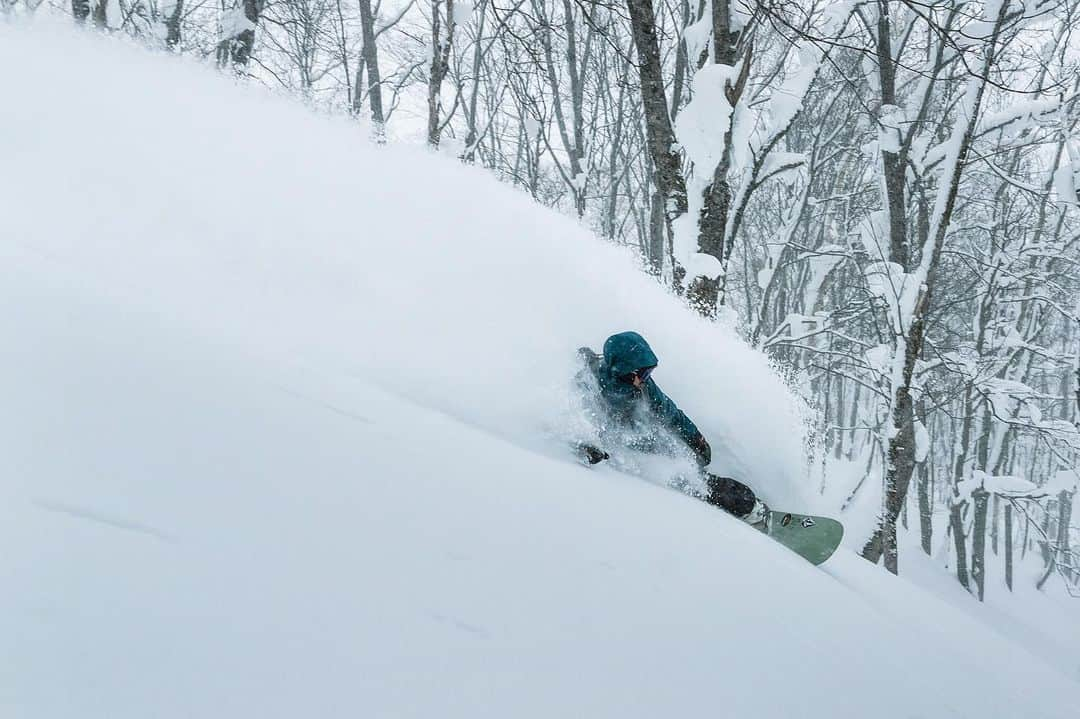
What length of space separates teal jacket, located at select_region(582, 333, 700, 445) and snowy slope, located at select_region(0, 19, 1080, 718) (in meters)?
0.27

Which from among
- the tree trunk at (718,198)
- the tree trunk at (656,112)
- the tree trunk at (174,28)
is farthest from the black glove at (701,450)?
the tree trunk at (174,28)

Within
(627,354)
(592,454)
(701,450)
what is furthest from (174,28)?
(701,450)

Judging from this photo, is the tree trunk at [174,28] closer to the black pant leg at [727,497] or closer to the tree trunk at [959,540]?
the black pant leg at [727,497]

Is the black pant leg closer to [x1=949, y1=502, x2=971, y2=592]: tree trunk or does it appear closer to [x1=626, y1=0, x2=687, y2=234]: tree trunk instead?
[x1=626, y1=0, x2=687, y2=234]: tree trunk

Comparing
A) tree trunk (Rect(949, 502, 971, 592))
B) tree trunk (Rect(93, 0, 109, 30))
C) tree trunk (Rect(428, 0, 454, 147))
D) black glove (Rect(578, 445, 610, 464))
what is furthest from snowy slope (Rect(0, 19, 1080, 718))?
tree trunk (Rect(949, 502, 971, 592))

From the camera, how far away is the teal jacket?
3.24 metres

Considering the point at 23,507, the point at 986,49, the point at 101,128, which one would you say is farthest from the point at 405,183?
the point at 986,49

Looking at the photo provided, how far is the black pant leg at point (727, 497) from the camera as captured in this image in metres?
3.42

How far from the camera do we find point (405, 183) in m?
4.40

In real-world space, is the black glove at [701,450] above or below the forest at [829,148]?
below

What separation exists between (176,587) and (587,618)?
930mm

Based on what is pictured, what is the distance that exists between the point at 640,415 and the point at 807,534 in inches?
44.4

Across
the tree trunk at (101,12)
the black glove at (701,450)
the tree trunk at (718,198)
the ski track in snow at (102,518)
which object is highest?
the tree trunk at (101,12)

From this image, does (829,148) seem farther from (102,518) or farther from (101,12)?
(102,518)
